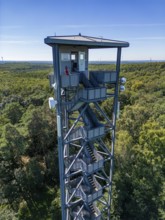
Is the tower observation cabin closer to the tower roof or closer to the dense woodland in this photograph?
the tower roof

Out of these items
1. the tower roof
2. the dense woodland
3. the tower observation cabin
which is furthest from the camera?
the dense woodland

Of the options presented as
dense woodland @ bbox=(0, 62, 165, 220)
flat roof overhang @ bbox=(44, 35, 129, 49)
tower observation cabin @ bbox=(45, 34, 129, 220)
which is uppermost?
flat roof overhang @ bbox=(44, 35, 129, 49)

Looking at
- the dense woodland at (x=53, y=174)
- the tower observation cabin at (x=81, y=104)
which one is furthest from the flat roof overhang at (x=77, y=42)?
the dense woodland at (x=53, y=174)

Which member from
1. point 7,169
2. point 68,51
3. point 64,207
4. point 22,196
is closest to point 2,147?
point 7,169

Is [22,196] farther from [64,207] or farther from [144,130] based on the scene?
[144,130]

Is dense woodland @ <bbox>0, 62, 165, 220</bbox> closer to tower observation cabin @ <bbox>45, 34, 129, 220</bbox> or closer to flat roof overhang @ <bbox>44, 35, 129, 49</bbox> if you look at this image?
tower observation cabin @ <bbox>45, 34, 129, 220</bbox>

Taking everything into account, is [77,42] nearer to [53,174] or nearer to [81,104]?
[81,104]

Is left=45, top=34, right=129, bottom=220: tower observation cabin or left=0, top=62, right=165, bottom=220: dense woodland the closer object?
left=45, top=34, right=129, bottom=220: tower observation cabin

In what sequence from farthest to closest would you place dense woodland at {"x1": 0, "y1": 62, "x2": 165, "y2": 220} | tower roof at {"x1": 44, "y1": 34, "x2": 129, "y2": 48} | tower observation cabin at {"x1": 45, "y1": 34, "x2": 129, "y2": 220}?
dense woodland at {"x1": 0, "y1": 62, "x2": 165, "y2": 220} < tower observation cabin at {"x1": 45, "y1": 34, "x2": 129, "y2": 220} < tower roof at {"x1": 44, "y1": 34, "x2": 129, "y2": 48}

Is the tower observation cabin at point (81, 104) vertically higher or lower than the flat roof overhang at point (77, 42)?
lower

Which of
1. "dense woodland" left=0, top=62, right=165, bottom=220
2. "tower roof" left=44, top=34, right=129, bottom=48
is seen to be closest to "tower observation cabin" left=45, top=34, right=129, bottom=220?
"tower roof" left=44, top=34, right=129, bottom=48

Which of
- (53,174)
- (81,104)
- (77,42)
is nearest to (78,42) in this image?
(77,42)

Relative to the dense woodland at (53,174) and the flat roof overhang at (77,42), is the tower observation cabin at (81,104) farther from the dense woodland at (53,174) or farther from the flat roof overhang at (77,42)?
the dense woodland at (53,174)

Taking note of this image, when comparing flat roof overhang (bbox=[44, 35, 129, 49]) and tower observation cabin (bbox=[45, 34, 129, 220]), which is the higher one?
flat roof overhang (bbox=[44, 35, 129, 49])
